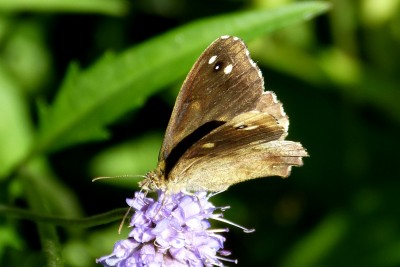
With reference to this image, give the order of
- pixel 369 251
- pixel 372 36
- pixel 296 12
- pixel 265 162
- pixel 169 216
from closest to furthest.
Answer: pixel 169 216, pixel 265 162, pixel 296 12, pixel 369 251, pixel 372 36

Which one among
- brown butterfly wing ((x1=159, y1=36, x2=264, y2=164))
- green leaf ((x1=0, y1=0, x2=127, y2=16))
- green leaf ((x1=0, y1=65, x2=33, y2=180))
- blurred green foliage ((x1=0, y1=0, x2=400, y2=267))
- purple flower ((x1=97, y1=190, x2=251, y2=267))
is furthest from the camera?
blurred green foliage ((x1=0, y1=0, x2=400, y2=267))

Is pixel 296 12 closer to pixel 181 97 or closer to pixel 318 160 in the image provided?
pixel 181 97

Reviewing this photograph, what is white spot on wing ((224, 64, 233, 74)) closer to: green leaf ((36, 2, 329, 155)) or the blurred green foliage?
green leaf ((36, 2, 329, 155))

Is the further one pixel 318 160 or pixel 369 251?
pixel 318 160

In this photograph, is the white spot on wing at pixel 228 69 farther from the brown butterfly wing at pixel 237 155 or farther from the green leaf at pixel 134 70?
the green leaf at pixel 134 70

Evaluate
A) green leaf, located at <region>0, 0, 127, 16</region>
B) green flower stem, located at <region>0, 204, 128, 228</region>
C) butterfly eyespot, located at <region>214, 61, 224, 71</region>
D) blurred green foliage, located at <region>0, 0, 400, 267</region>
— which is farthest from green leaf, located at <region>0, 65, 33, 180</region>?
butterfly eyespot, located at <region>214, 61, 224, 71</region>

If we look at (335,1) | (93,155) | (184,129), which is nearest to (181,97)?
(184,129)

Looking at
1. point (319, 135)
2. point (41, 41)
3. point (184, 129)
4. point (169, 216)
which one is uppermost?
point (41, 41)

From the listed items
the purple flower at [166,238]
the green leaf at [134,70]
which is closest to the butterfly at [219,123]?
the purple flower at [166,238]
